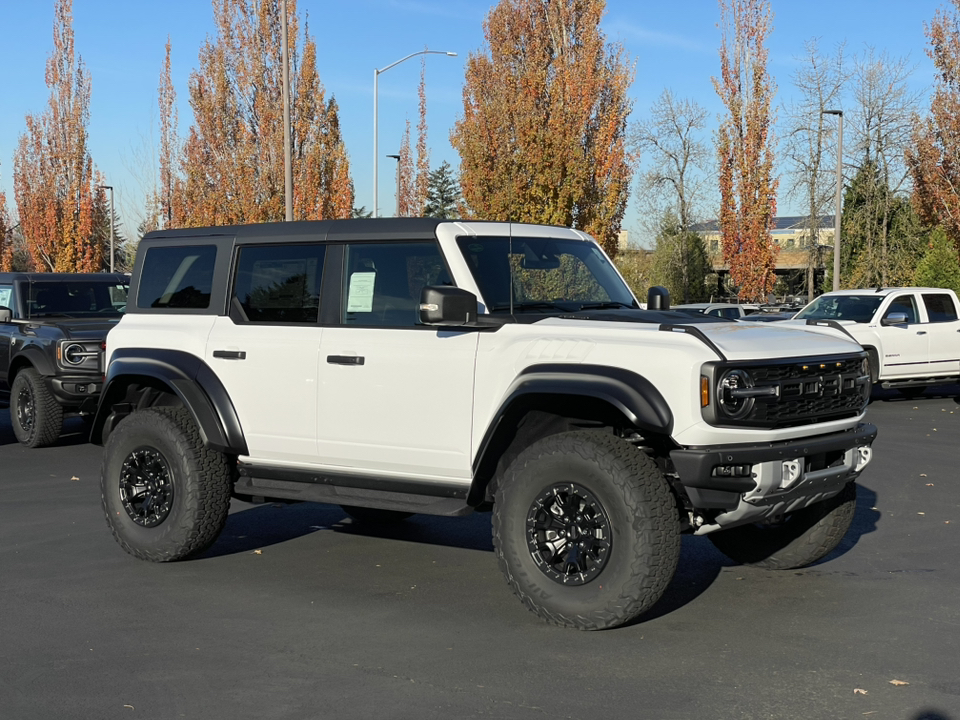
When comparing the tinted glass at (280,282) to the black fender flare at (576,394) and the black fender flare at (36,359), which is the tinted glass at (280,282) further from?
the black fender flare at (36,359)

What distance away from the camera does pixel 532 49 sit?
28.9 meters

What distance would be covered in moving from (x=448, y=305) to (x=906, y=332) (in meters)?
14.7

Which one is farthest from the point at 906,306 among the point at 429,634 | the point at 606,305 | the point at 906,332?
the point at 429,634

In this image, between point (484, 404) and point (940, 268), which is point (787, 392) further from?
point (940, 268)

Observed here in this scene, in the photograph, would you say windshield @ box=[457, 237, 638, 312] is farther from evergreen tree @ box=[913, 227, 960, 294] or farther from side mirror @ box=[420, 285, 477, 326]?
evergreen tree @ box=[913, 227, 960, 294]

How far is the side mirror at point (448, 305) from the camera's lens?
19.5 ft

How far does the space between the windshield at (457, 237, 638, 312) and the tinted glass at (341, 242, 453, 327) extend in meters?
0.23

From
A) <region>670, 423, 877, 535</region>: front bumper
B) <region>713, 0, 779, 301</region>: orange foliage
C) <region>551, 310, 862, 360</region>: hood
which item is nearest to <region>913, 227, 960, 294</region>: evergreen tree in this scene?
<region>713, 0, 779, 301</region>: orange foliage

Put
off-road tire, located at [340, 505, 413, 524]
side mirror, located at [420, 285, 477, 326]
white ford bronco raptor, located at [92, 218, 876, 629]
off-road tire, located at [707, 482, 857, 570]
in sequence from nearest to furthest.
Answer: white ford bronco raptor, located at [92, 218, 876, 629] < side mirror, located at [420, 285, 477, 326] < off-road tire, located at [707, 482, 857, 570] < off-road tire, located at [340, 505, 413, 524]

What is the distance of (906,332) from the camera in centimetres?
1881

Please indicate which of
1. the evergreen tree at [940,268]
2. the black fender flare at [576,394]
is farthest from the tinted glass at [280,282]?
the evergreen tree at [940,268]

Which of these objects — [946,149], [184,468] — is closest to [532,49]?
[946,149]

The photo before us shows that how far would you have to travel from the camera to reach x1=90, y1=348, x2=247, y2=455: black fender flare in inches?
280

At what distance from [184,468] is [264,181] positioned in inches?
1038
